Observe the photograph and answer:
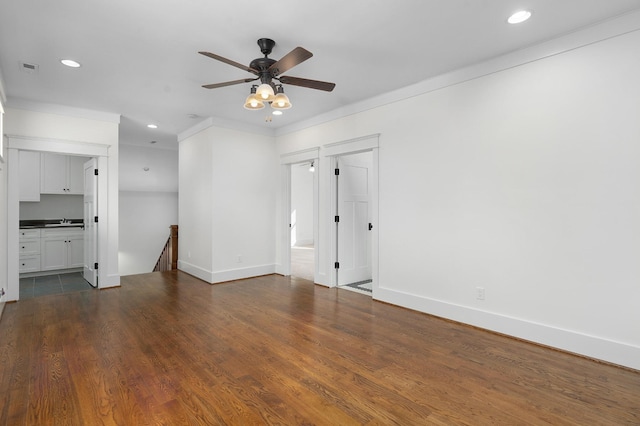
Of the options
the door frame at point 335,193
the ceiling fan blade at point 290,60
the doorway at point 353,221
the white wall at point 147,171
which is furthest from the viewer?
the white wall at point 147,171

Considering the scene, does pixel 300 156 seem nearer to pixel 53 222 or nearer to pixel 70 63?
pixel 70 63

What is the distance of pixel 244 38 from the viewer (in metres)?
2.86

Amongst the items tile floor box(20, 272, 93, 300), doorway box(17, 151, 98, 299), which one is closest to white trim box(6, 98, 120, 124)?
doorway box(17, 151, 98, 299)

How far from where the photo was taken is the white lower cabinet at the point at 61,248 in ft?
20.3

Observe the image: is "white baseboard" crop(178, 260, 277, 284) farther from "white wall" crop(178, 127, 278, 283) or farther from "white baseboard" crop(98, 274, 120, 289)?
"white baseboard" crop(98, 274, 120, 289)

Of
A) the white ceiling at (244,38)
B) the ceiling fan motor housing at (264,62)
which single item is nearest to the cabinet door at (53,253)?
the white ceiling at (244,38)

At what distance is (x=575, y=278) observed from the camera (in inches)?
111

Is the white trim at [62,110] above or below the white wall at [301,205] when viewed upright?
above

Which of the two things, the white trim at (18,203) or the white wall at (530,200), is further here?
the white trim at (18,203)

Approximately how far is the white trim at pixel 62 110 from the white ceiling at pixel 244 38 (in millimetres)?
127

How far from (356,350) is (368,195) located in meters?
3.18

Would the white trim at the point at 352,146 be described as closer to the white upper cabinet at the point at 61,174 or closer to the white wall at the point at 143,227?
the white wall at the point at 143,227

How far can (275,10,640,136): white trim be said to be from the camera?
2609 millimetres

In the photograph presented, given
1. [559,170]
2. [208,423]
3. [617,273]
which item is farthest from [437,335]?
[208,423]
